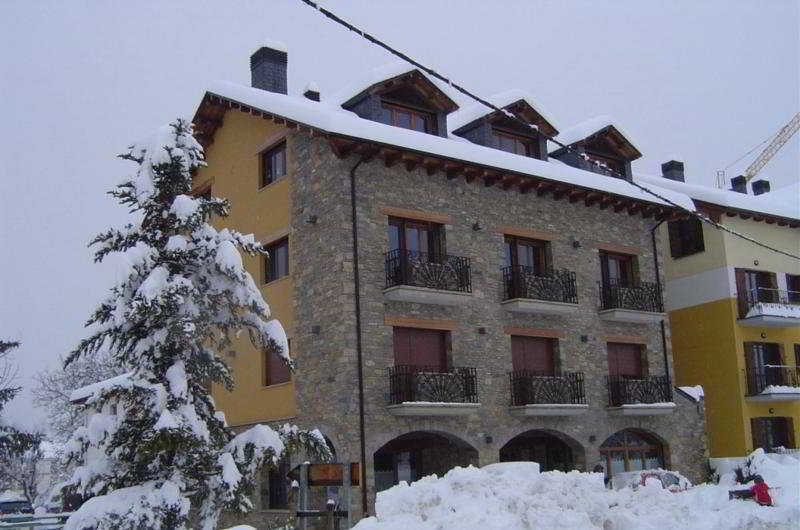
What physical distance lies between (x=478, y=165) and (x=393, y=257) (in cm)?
346

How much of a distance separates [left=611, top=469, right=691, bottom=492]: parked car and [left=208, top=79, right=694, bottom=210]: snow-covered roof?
23.8 ft

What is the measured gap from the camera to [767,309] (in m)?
28.8

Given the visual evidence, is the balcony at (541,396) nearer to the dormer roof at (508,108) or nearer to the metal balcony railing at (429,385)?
the metal balcony railing at (429,385)

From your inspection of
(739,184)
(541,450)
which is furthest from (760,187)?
(541,450)

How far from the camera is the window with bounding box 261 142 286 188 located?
23.5m

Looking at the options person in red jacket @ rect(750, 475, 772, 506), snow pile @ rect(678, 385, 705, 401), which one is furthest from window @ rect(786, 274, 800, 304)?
person in red jacket @ rect(750, 475, 772, 506)

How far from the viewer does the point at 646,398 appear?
2491 cm

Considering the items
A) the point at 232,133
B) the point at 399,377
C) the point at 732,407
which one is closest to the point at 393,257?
the point at 399,377

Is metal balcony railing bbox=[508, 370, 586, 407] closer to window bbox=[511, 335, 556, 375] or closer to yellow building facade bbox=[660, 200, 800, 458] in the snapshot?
window bbox=[511, 335, 556, 375]

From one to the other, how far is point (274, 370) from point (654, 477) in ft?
34.6

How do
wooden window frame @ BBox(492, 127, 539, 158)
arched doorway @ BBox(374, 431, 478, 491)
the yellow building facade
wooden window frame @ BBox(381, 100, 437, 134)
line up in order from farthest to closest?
the yellow building facade
wooden window frame @ BBox(492, 127, 539, 158)
wooden window frame @ BBox(381, 100, 437, 134)
arched doorway @ BBox(374, 431, 478, 491)

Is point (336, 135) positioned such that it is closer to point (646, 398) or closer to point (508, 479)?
point (508, 479)

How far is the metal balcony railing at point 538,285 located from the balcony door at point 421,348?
253 centimetres

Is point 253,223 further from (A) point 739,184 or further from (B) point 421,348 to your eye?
(A) point 739,184
